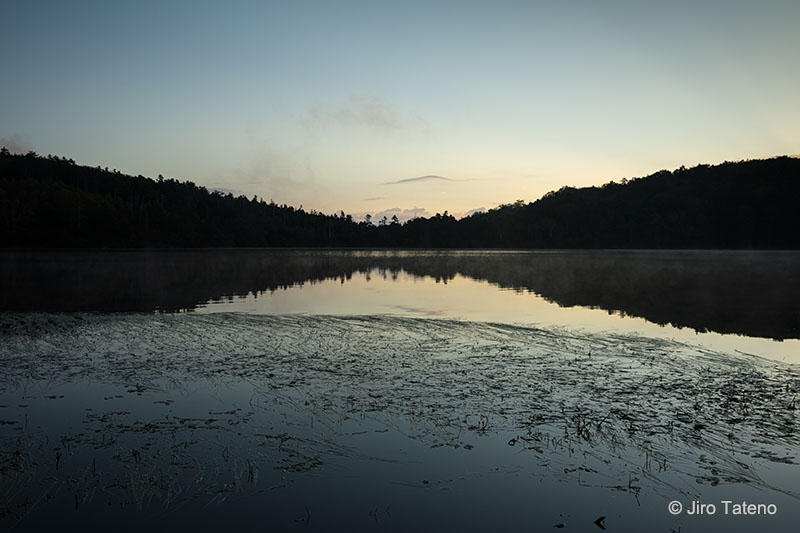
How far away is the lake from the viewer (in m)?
6.33

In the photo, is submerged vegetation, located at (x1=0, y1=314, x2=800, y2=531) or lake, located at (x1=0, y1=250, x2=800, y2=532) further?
submerged vegetation, located at (x1=0, y1=314, x2=800, y2=531)

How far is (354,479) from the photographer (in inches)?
279

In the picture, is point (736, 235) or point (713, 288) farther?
point (736, 235)

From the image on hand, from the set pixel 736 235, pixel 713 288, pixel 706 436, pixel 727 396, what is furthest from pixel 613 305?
pixel 736 235

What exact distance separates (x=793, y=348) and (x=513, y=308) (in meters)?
11.9

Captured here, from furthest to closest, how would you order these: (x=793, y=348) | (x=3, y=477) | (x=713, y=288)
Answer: (x=713, y=288) → (x=793, y=348) → (x=3, y=477)

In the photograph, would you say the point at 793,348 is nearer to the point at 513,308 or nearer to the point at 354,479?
the point at 513,308

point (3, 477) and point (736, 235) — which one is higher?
point (736, 235)

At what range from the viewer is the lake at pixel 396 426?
249 inches

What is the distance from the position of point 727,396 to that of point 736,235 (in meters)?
225

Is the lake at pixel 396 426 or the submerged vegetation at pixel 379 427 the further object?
the submerged vegetation at pixel 379 427

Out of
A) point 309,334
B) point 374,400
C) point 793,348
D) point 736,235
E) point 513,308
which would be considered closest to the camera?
point 374,400

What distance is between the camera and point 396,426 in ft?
29.7

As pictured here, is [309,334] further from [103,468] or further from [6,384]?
[103,468]
